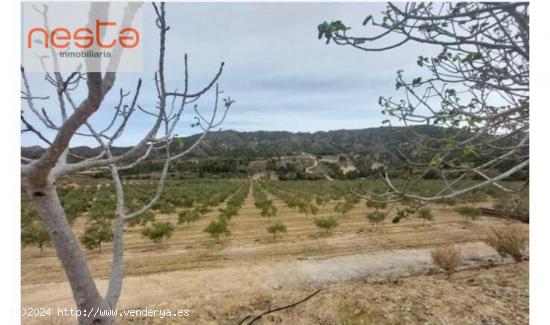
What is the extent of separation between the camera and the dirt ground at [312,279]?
13.6ft

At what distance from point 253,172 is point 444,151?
5442cm

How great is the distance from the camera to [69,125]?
1026mm

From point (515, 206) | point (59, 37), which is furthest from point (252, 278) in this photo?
point (515, 206)

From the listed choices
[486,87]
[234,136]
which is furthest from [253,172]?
[486,87]

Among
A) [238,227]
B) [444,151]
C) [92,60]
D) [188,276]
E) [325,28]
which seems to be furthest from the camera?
[238,227]

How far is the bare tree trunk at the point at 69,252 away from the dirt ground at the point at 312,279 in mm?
3025

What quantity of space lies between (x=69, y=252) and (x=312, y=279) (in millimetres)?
5169

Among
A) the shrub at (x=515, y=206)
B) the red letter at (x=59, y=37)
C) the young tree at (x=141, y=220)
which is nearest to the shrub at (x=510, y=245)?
the shrub at (x=515, y=206)

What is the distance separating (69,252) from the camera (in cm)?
128

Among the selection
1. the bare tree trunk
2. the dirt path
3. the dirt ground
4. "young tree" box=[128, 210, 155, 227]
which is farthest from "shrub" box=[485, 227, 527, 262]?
"young tree" box=[128, 210, 155, 227]

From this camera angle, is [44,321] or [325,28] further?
[44,321]

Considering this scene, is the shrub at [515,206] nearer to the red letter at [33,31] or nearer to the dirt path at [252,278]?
the dirt path at [252,278]

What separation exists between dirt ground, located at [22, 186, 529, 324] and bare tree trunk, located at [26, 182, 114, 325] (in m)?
3.02

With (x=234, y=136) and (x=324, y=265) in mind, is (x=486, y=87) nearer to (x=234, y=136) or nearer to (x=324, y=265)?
(x=324, y=265)
